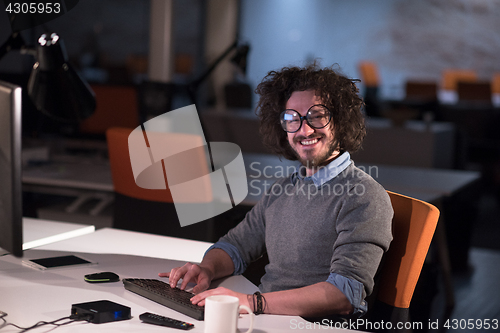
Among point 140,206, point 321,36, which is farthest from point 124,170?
point 321,36

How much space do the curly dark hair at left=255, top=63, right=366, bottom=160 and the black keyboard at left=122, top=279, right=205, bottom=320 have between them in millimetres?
575

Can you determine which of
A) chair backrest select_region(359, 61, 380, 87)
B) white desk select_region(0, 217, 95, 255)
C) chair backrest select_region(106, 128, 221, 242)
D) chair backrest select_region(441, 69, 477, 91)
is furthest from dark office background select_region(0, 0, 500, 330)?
white desk select_region(0, 217, 95, 255)

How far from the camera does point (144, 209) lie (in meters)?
2.54

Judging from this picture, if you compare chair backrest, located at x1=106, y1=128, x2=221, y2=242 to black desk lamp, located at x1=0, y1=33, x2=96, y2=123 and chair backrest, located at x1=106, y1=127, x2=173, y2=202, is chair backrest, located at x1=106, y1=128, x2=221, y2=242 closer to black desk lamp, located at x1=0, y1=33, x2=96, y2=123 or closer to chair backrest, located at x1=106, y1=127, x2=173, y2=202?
chair backrest, located at x1=106, y1=127, x2=173, y2=202

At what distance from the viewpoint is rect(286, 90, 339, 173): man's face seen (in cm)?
145

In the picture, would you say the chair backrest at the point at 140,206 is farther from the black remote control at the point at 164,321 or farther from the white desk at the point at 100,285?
the black remote control at the point at 164,321

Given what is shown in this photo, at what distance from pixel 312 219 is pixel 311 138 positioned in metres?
0.22

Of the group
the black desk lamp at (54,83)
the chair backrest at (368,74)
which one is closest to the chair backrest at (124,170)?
the black desk lamp at (54,83)

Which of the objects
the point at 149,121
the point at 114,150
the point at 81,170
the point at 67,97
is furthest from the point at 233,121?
the point at 67,97

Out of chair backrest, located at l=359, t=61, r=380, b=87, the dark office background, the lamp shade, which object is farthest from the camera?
the dark office background

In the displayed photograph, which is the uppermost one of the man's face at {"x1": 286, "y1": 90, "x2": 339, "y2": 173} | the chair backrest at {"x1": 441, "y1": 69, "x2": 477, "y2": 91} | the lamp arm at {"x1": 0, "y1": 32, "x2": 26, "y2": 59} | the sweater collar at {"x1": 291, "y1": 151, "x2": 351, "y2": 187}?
the chair backrest at {"x1": 441, "y1": 69, "x2": 477, "y2": 91}

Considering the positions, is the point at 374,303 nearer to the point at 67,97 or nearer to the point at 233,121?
the point at 67,97

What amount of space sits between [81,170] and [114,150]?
62cm

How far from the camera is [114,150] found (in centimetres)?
250
